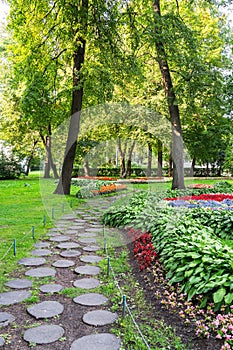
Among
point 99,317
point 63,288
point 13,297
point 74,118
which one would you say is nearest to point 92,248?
point 63,288

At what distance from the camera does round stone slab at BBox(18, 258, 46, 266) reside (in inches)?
161

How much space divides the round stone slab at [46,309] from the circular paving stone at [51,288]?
260 mm

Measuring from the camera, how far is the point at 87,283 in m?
3.53

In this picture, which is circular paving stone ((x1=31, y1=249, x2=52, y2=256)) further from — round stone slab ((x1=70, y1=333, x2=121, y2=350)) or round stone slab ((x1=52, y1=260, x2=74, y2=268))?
round stone slab ((x1=70, y1=333, x2=121, y2=350))

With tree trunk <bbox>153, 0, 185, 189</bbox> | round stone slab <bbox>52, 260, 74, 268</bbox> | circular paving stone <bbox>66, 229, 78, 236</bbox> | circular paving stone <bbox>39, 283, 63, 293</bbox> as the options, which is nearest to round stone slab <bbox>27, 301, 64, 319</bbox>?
circular paving stone <bbox>39, 283, 63, 293</bbox>

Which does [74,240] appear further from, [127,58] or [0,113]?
[0,113]

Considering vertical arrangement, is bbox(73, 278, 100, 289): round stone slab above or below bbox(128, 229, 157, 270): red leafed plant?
below

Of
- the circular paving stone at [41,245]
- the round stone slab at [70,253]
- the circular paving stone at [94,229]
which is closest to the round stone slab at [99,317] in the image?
the round stone slab at [70,253]

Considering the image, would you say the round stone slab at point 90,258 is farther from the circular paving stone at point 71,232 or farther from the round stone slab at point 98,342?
the round stone slab at point 98,342

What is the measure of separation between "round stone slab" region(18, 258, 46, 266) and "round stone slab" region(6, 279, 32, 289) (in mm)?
540

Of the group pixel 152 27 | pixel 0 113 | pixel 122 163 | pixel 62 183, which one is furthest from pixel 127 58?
pixel 0 113

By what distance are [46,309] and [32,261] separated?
1.40 meters

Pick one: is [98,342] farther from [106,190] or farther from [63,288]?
[106,190]

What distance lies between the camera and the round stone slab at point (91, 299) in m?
3.04
